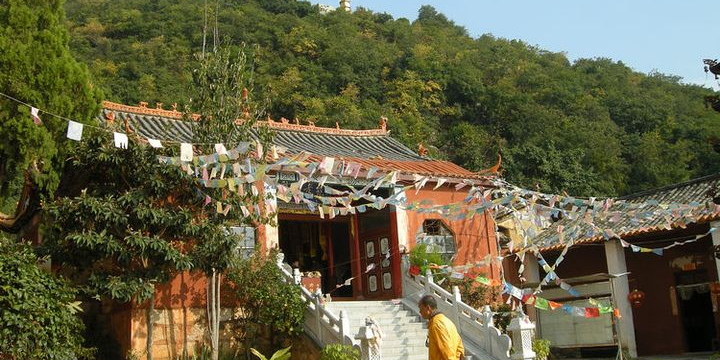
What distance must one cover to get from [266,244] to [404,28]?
33.1 metres

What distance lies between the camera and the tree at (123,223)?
11039 millimetres

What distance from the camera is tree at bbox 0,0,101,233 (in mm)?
10570

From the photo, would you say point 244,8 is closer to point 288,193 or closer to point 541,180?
point 541,180

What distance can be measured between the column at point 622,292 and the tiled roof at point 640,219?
13.4 inches

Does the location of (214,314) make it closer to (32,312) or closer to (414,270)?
(32,312)

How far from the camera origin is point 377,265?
1694cm

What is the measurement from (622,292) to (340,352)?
833 cm

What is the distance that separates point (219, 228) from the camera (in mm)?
12047

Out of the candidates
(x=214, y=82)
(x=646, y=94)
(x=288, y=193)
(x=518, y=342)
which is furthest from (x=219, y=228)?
(x=646, y=94)

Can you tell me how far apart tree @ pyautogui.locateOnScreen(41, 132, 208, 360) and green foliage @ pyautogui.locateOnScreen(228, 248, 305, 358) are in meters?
1.42

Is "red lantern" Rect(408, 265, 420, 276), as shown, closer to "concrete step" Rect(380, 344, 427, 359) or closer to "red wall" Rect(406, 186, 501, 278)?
"red wall" Rect(406, 186, 501, 278)

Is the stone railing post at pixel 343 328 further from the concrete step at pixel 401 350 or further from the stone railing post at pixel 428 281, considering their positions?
the stone railing post at pixel 428 281

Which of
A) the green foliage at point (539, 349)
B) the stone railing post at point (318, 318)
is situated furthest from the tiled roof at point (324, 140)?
the green foliage at point (539, 349)

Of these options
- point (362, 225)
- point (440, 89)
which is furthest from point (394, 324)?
point (440, 89)
